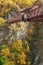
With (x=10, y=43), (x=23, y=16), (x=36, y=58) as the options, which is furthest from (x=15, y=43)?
(x=23, y=16)

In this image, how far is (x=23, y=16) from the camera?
3.51ft

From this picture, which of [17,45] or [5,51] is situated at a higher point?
[5,51]

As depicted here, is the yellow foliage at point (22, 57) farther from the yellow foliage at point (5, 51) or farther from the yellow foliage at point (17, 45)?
the yellow foliage at point (5, 51)

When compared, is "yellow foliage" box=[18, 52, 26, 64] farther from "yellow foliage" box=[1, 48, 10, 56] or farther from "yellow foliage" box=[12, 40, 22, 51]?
"yellow foliage" box=[1, 48, 10, 56]

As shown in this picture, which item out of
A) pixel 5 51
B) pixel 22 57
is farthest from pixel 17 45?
pixel 5 51

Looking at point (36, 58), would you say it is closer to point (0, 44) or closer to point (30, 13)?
point (0, 44)

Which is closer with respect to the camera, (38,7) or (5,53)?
(38,7)

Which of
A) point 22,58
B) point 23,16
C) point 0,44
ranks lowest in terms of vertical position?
point 22,58

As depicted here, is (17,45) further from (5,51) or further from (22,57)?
(5,51)

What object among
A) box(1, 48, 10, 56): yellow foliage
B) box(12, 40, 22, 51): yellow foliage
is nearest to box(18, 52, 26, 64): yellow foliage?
box(12, 40, 22, 51): yellow foliage

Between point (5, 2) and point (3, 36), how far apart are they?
97 cm

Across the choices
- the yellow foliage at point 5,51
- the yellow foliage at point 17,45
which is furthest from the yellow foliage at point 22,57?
the yellow foliage at point 5,51

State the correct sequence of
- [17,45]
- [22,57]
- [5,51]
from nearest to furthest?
[5,51] → [22,57] → [17,45]

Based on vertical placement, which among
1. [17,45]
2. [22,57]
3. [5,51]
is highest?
[5,51]
